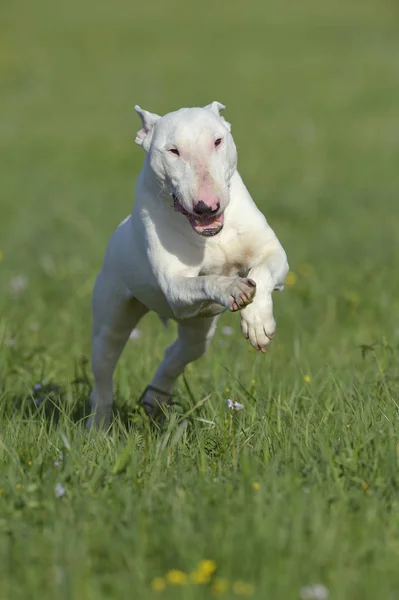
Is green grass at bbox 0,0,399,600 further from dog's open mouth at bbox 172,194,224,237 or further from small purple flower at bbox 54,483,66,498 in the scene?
dog's open mouth at bbox 172,194,224,237

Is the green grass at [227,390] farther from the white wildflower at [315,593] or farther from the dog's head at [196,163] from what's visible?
the dog's head at [196,163]

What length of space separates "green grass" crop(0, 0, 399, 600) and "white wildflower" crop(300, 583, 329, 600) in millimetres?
33

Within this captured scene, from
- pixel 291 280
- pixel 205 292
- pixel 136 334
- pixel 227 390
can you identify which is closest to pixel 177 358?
pixel 227 390

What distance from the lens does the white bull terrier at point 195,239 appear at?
4059 millimetres

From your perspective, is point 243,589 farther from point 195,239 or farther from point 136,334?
point 136,334

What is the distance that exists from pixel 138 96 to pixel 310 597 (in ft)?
60.8

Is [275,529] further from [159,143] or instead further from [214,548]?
[159,143]

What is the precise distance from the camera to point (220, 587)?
9.34ft

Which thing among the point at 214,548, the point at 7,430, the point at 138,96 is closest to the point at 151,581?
the point at 214,548

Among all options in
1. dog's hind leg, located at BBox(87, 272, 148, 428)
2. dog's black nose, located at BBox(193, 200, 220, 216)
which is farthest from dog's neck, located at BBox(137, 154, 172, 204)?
dog's hind leg, located at BBox(87, 272, 148, 428)

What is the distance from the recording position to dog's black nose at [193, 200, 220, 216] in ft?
13.0

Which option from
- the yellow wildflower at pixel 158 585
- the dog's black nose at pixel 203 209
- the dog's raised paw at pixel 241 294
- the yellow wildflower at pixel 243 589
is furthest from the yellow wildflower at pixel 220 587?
the dog's black nose at pixel 203 209

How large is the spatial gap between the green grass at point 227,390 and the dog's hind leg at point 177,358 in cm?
13

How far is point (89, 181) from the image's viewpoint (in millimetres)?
14422
